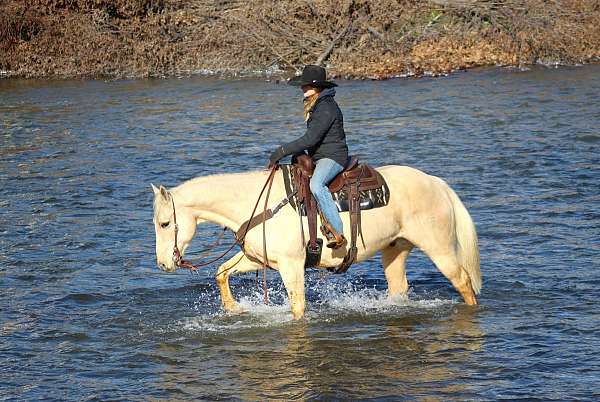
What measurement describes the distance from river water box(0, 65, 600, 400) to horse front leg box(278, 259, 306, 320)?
358 millimetres

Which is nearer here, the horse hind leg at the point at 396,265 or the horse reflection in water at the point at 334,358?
the horse reflection in water at the point at 334,358

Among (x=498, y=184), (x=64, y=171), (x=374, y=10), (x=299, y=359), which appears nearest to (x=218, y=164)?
(x=64, y=171)

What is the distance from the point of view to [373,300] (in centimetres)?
1089

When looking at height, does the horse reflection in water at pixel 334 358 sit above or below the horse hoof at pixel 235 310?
below

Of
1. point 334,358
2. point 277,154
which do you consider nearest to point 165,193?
point 277,154

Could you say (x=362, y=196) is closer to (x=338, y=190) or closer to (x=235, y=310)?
(x=338, y=190)

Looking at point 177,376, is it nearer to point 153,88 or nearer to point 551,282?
point 551,282

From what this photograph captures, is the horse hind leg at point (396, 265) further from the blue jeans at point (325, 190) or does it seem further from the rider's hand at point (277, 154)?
the rider's hand at point (277, 154)

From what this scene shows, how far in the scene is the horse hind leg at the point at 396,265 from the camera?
10617 mm

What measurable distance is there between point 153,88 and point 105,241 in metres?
15.5

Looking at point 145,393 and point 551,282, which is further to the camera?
point 551,282

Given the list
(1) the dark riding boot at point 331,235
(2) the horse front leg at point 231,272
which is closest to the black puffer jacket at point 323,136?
Result: (1) the dark riding boot at point 331,235

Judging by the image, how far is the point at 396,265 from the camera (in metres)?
10.7

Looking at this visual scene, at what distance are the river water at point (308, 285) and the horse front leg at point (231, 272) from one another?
12 cm
